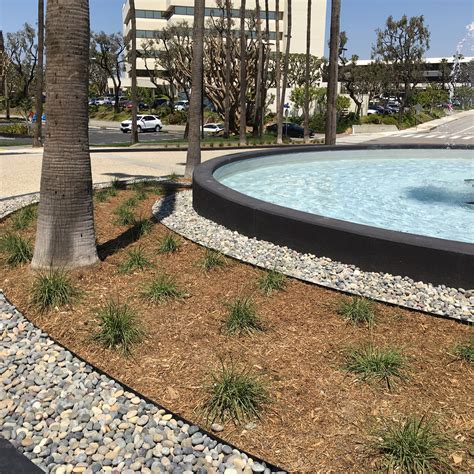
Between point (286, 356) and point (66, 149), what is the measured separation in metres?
3.40

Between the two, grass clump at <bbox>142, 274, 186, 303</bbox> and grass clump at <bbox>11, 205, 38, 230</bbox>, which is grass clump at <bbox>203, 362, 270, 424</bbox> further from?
grass clump at <bbox>11, 205, 38, 230</bbox>

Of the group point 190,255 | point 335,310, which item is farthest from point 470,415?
point 190,255

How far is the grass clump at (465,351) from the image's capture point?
4336mm

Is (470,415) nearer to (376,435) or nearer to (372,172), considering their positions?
(376,435)

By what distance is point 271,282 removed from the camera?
19.3ft

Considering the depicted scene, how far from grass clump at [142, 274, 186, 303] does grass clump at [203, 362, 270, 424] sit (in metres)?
1.77

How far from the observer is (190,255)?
23.3 ft

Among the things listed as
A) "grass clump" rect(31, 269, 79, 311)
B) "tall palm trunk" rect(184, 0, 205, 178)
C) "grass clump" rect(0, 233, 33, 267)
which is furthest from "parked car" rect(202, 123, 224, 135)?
"grass clump" rect(31, 269, 79, 311)

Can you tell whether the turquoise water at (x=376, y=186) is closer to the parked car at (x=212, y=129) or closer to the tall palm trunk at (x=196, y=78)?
the tall palm trunk at (x=196, y=78)

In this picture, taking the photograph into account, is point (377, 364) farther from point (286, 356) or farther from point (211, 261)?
point (211, 261)

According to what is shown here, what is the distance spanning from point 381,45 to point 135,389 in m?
62.8

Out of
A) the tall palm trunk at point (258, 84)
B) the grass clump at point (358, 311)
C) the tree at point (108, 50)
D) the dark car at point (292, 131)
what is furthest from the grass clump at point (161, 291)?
the tree at point (108, 50)

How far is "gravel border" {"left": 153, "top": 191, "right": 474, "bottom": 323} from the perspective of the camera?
5.34m

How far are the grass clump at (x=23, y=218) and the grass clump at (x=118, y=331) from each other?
14.2ft
